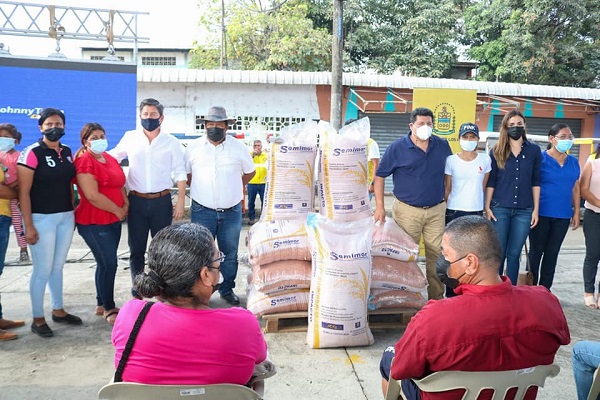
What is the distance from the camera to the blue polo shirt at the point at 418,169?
397 centimetres

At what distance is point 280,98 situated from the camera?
12.0 metres

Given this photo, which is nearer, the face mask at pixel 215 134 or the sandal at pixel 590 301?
the face mask at pixel 215 134

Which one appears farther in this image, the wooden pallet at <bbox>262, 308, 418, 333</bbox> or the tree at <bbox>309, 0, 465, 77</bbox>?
the tree at <bbox>309, 0, 465, 77</bbox>

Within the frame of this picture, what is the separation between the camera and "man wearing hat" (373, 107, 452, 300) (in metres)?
3.97

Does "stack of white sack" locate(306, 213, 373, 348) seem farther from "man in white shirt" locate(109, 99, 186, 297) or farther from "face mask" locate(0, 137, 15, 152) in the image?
"face mask" locate(0, 137, 15, 152)

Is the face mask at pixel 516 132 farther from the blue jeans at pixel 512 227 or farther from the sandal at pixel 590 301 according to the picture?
the sandal at pixel 590 301

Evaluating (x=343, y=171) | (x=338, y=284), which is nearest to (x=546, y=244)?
(x=343, y=171)

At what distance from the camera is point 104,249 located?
146 inches

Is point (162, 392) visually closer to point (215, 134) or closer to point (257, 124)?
point (215, 134)

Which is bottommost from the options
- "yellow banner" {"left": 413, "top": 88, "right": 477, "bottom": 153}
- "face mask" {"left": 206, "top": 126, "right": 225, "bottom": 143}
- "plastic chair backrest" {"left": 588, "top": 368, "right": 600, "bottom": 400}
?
"plastic chair backrest" {"left": 588, "top": 368, "right": 600, "bottom": 400}

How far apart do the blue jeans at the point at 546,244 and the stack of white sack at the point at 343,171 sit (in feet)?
5.50

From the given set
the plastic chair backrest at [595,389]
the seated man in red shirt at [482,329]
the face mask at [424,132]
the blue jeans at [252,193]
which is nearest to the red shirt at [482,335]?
the seated man in red shirt at [482,329]

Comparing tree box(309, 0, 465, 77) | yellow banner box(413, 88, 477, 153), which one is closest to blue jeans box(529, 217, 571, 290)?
yellow banner box(413, 88, 477, 153)

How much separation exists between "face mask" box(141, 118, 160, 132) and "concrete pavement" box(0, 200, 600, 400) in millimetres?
1544
